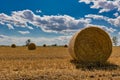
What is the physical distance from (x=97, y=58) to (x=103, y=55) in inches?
13.2

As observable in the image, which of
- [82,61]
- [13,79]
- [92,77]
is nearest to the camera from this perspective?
[13,79]

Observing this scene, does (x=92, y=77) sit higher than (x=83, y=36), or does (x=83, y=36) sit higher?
(x=83, y=36)

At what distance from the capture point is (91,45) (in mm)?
13812

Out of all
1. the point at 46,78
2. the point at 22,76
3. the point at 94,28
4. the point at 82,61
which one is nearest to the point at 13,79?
the point at 22,76

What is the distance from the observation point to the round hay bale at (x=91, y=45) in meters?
13.4

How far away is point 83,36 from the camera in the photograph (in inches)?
535

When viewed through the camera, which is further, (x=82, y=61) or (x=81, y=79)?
(x=82, y=61)

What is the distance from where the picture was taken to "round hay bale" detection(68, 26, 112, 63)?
13.4 metres

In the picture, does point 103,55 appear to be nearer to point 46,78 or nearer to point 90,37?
point 90,37

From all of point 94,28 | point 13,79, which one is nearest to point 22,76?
point 13,79

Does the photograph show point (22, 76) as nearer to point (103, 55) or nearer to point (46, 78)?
point (46, 78)

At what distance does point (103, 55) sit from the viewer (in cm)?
1349

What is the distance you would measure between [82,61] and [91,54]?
25.5 inches

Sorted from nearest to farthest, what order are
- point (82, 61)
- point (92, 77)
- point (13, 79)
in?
point (13, 79)
point (92, 77)
point (82, 61)
